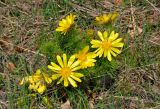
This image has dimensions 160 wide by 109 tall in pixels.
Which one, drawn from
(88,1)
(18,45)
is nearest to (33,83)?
(18,45)

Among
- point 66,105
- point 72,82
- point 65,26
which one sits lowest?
point 66,105

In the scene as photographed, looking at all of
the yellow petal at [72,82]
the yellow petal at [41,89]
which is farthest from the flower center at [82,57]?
the yellow petal at [41,89]

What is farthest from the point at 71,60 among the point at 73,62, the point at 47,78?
the point at 47,78

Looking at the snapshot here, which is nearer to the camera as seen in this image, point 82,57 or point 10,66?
point 82,57

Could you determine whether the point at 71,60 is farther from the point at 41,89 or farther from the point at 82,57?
the point at 41,89

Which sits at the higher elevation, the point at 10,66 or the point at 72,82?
the point at 10,66

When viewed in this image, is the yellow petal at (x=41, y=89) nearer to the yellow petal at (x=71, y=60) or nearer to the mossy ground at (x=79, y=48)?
the mossy ground at (x=79, y=48)

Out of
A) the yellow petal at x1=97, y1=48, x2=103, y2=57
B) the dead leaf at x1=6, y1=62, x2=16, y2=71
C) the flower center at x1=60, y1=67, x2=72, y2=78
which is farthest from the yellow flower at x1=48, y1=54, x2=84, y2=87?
the dead leaf at x1=6, y1=62, x2=16, y2=71
